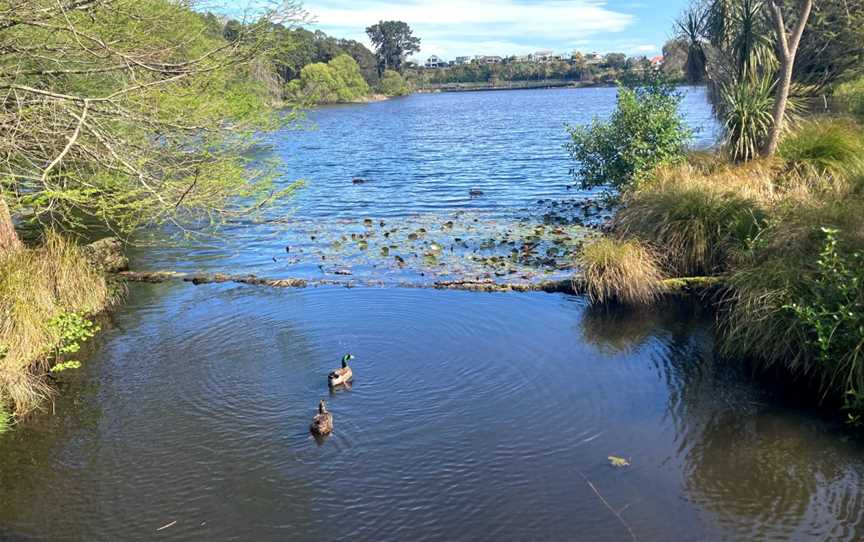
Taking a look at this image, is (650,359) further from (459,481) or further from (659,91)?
(659,91)

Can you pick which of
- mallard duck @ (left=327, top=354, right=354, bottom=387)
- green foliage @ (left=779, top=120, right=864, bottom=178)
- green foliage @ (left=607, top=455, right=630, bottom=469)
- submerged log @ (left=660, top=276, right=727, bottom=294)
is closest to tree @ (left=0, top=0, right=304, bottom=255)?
mallard duck @ (left=327, top=354, right=354, bottom=387)

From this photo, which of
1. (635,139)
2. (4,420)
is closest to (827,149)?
(635,139)

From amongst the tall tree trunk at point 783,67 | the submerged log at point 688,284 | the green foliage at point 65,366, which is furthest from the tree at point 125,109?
the tall tree trunk at point 783,67

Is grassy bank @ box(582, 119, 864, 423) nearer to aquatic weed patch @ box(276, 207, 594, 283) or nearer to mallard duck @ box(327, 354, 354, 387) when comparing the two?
aquatic weed patch @ box(276, 207, 594, 283)

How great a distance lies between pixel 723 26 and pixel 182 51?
720 inches

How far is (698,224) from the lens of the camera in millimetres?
15109

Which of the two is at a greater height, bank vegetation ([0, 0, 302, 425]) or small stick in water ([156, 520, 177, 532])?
bank vegetation ([0, 0, 302, 425])

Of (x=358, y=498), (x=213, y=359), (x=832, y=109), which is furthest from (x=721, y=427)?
(x=832, y=109)

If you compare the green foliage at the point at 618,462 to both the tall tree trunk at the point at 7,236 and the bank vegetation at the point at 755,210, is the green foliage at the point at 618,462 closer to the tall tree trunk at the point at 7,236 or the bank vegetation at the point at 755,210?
the bank vegetation at the point at 755,210

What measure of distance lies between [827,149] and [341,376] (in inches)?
556

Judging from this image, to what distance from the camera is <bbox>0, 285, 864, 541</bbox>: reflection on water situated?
7.78 m

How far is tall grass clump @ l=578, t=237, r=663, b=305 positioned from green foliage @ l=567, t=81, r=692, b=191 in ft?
15.0

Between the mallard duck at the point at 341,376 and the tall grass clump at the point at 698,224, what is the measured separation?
7.82 metres

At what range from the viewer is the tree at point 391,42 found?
188 meters
